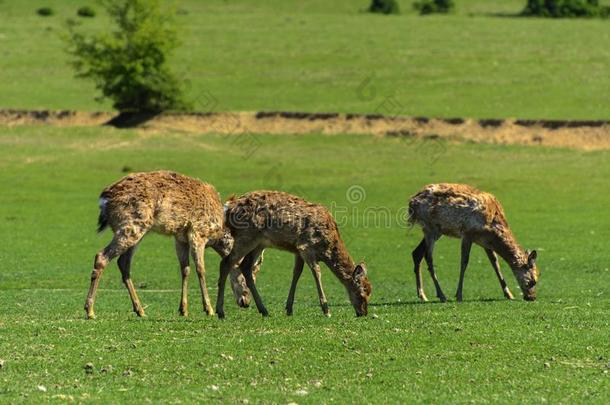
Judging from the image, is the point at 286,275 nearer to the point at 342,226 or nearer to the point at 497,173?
the point at 342,226

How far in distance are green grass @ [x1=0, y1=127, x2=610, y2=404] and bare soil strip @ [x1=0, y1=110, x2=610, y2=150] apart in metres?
2.59

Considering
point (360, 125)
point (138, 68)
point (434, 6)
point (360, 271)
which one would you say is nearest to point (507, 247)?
point (360, 271)

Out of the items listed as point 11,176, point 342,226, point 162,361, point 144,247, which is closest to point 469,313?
point 162,361

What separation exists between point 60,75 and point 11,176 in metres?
25.3

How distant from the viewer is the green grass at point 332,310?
1345cm

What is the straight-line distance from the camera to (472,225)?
74.2 ft

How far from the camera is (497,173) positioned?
156 feet

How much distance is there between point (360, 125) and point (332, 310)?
1440 inches

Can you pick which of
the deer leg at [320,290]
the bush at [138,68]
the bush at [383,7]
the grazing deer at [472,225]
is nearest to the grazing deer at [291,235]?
the deer leg at [320,290]

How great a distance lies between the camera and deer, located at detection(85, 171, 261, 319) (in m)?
18.2

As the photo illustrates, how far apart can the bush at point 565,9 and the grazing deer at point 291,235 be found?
262ft

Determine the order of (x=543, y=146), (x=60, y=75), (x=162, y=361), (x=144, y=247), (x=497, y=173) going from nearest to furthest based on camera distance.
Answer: (x=162, y=361) → (x=144, y=247) → (x=497, y=173) → (x=543, y=146) → (x=60, y=75)

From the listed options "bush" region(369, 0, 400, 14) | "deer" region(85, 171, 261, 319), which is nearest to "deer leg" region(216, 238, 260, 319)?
"deer" region(85, 171, 261, 319)

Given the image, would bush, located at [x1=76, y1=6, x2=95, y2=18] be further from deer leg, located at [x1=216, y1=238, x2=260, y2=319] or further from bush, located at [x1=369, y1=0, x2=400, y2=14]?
deer leg, located at [x1=216, y1=238, x2=260, y2=319]
